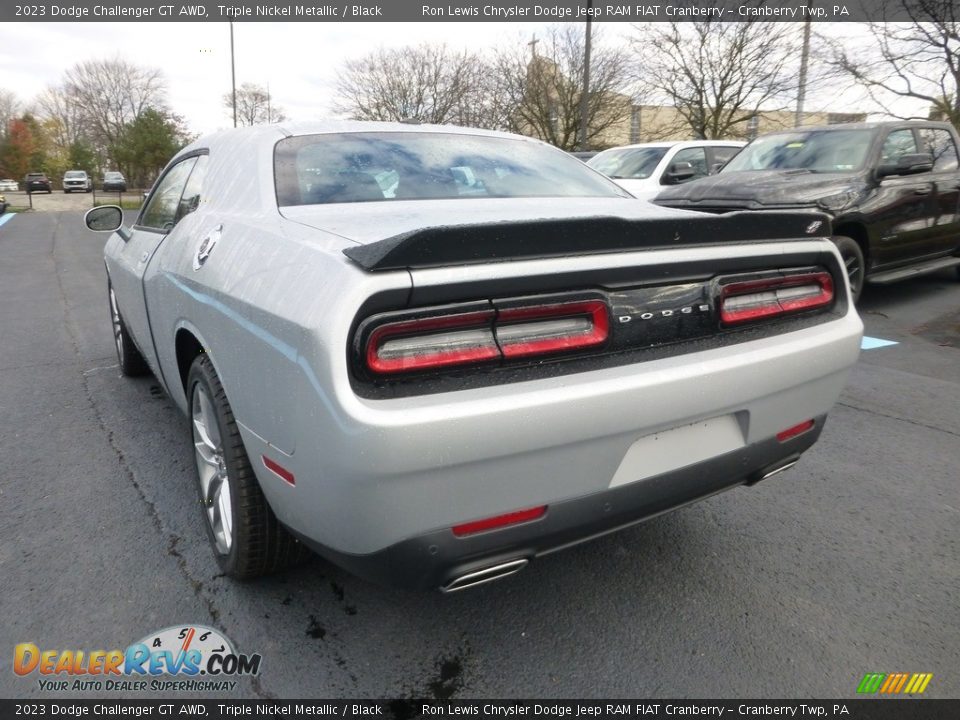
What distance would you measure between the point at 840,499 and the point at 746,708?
1.44 meters

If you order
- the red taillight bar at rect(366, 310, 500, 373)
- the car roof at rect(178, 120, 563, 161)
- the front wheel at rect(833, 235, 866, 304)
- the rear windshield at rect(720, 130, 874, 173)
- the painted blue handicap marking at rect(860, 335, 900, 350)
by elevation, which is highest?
the rear windshield at rect(720, 130, 874, 173)

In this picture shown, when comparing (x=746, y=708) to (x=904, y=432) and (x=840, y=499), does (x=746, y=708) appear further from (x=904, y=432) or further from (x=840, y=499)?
(x=904, y=432)

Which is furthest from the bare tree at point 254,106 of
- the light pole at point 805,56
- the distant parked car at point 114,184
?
the light pole at point 805,56

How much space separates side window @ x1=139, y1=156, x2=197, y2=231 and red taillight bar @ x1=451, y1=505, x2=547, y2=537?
86.5 inches

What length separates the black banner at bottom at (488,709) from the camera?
1785 mm

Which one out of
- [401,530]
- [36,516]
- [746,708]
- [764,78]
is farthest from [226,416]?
[764,78]

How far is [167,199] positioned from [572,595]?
8.86ft

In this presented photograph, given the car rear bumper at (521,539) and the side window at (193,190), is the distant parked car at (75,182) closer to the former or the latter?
the side window at (193,190)

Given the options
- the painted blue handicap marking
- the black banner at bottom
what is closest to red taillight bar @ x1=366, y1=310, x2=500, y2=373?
the black banner at bottom

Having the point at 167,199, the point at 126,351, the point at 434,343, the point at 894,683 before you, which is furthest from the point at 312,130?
the point at 894,683

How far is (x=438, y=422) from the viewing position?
1.48 m

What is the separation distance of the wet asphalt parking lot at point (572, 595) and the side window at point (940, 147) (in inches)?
198

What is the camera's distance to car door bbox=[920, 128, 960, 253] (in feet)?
23.0

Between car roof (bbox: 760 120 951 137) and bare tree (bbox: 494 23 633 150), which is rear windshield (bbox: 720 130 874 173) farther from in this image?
bare tree (bbox: 494 23 633 150)
